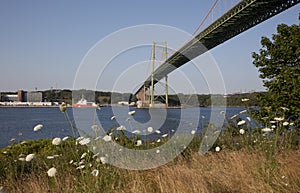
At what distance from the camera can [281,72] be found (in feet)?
22.5

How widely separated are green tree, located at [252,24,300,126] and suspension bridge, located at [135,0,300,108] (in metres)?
5.99

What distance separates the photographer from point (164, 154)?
4.32 meters

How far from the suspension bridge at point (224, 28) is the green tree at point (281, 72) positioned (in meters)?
5.99

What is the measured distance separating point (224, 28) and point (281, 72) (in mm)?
11413

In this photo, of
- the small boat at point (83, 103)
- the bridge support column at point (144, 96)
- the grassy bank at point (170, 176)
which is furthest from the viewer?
the bridge support column at point (144, 96)

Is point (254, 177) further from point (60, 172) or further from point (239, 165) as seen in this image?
point (60, 172)

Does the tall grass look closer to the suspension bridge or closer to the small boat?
the small boat

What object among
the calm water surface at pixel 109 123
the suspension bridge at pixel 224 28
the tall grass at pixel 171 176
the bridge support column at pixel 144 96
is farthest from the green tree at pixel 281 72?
the bridge support column at pixel 144 96

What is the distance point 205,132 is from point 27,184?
3.32 m

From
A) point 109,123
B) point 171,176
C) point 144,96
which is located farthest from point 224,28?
point 171,176

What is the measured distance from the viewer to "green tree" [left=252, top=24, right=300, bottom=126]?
6336mm

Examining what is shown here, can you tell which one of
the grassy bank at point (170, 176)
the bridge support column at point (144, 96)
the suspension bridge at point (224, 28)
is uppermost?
the suspension bridge at point (224, 28)

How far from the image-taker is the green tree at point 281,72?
634 cm

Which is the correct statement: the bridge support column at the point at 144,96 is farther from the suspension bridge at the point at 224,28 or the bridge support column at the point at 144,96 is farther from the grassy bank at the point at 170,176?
the grassy bank at the point at 170,176
